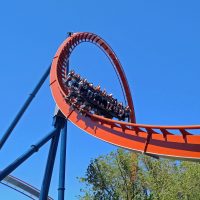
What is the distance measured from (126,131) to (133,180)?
5302 millimetres

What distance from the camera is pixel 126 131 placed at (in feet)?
37.0

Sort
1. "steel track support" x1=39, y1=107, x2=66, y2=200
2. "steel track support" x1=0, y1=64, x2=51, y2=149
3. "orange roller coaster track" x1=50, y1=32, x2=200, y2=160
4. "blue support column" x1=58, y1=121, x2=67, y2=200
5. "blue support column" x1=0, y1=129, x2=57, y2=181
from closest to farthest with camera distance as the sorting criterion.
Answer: "orange roller coaster track" x1=50, y1=32, x2=200, y2=160 → "blue support column" x1=58, y1=121, x2=67, y2=200 → "steel track support" x1=39, y1=107, x2=66, y2=200 → "blue support column" x1=0, y1=129, x2=57, y2=181 → "steel track support" x1=0, y1=64, x2=51, y2=149

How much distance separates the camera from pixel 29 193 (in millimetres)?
22484

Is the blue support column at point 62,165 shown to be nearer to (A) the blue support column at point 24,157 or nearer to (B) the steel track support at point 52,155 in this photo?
(B) the steel track support at point 52,155

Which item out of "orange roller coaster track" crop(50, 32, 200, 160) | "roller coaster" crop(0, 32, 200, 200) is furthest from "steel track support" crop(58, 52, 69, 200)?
"orange roller coaster track" crop(50, 32, 200, 160)

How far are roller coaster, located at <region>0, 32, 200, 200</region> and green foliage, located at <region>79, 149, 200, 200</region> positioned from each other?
6.76 feet

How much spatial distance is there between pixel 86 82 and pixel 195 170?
6.25 meters

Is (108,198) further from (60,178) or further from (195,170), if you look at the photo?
(195,170)

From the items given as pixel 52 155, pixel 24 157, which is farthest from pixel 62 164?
pixel 24 157

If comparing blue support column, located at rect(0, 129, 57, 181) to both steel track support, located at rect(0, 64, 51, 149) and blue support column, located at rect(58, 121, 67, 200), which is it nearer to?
blue support column, located at rect(58, 121, 67, 200)

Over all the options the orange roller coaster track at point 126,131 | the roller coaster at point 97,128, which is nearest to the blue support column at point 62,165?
the roller coaster at point 97,128

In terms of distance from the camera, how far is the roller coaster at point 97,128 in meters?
9.74

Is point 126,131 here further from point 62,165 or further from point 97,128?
point 62,165

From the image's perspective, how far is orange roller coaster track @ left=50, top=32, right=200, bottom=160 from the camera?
31.4 ft
